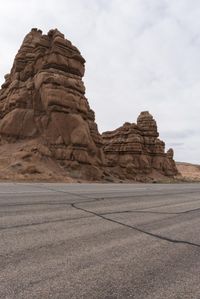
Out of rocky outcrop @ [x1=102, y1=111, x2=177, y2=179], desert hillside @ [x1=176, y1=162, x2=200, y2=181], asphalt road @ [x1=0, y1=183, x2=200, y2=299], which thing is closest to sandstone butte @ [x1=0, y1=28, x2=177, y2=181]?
asphalt road @ [x1=0, y1=183, x2=200, y2=299]

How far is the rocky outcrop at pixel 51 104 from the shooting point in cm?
3475

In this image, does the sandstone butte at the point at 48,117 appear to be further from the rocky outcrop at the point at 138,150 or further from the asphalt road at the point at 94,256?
the rocky outcrop at the point at 138,150

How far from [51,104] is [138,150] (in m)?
33.2

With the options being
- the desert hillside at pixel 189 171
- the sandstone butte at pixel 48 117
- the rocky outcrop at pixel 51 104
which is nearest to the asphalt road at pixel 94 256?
the sandstone butte at pixel 48 117

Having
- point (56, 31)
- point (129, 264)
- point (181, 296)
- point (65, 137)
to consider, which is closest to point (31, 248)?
point (129, 264)

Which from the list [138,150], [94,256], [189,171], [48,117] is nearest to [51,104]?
[48,117]

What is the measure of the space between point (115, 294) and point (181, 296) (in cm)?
78

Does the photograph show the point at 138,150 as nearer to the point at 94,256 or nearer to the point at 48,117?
the point at 48,117

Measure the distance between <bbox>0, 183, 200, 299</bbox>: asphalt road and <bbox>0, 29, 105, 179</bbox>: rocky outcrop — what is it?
25.5 m

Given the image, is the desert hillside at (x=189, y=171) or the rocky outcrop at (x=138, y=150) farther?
the desert hillside at (x=189, y=171)

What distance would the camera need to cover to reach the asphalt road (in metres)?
3.89

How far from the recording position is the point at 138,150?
65.4m

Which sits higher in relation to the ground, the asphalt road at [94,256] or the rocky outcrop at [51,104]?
the rocky outcrop at [51,104]

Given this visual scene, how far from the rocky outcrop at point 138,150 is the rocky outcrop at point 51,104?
80.2 ft
